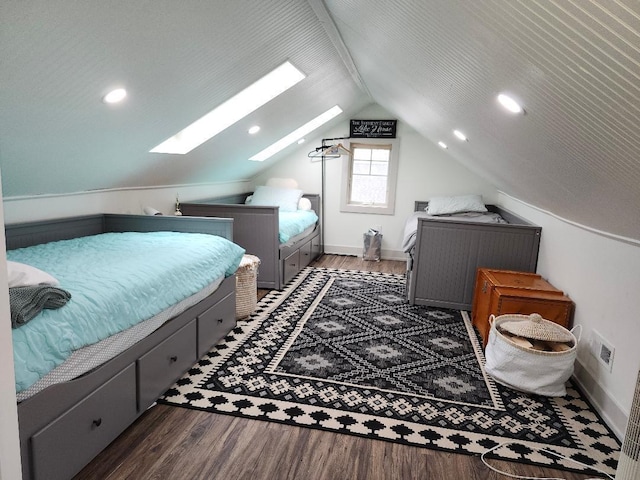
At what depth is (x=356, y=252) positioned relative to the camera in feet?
20.1

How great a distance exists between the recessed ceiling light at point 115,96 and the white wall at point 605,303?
8.85ft

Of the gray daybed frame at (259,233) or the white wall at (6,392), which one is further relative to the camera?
the gray daybed frame at (259,233)

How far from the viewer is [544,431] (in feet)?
7.14

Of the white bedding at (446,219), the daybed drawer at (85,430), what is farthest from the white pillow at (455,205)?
the daybed drawer at (85,430)

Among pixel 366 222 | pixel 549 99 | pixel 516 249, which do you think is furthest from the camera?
pixel 366 222

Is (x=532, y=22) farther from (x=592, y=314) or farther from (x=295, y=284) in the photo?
(x=295, y=284)

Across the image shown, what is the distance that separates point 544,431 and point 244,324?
2.12 meters

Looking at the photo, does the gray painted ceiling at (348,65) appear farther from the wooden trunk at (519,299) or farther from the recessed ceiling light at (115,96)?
the wooden trunk at (519,299)

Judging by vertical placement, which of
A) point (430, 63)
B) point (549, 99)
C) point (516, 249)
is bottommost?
point (516, 249)

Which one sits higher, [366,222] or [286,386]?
[366,222]

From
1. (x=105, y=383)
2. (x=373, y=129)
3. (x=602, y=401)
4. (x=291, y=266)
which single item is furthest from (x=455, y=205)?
Result: (x=105, y=383)

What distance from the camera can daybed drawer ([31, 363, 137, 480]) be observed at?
Result: 149 centimetres

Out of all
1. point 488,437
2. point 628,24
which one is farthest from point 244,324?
point 628,24

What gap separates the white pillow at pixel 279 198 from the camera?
218 inches
